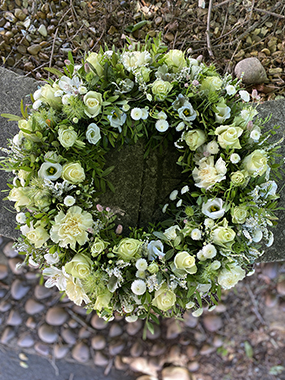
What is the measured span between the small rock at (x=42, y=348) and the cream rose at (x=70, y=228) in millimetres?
1471

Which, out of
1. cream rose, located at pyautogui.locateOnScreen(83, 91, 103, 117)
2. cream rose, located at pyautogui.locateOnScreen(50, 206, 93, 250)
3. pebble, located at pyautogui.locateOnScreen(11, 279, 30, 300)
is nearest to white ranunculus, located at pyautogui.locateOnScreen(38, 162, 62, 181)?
cream rose, located at pyautogui.locateOnScreen(50, 206, 93, 250)

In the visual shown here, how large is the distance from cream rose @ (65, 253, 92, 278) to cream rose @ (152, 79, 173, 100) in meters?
0.78

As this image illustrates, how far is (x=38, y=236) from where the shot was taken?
4.32 ft

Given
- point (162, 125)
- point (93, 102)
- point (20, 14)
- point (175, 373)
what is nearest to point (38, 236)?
point (93, 102)

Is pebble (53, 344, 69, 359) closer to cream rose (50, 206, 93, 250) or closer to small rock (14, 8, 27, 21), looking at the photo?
cream rose (50, 206, 93, 250)

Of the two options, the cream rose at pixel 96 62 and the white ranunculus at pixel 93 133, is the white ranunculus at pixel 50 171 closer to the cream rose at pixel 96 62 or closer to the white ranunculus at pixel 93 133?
the white ranunculus at pixel 93 133

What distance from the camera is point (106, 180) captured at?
150 cm

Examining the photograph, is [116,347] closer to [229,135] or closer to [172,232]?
[172,232]

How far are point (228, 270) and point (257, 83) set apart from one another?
1.34m

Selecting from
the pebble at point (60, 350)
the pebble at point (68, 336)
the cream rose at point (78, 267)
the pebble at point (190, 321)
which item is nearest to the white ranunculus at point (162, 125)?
the cream rose at point (78, 267)

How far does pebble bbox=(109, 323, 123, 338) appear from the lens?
2342 millimetres

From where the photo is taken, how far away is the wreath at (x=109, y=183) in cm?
132

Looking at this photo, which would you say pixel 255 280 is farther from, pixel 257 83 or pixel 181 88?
pixel 181 88

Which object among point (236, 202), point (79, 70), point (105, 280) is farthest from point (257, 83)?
point (105, 280)
